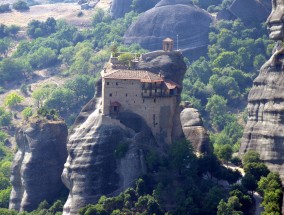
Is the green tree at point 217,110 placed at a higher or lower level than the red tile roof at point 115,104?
lower

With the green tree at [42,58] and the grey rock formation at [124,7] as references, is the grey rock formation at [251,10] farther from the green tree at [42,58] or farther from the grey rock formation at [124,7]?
the green tree at [42,58]

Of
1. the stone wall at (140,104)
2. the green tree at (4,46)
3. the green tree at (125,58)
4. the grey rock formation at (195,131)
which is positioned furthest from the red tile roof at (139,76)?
the green tree at (4,46)

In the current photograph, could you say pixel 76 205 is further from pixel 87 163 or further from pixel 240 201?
pixel 240 201

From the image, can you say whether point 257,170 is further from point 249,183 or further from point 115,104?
point 115,104

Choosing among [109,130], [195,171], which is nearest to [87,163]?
[109,130]

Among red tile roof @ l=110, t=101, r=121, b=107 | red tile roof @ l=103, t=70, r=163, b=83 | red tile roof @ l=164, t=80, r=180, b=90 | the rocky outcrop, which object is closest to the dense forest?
the rocky outcrop

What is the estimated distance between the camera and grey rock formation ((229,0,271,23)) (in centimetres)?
16062

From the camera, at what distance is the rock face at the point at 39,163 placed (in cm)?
9906

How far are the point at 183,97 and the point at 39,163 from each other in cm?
4357

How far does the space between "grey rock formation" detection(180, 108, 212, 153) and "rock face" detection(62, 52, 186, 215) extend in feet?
17.1

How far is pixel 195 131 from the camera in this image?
98812 mm

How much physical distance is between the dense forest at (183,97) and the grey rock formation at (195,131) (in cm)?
198

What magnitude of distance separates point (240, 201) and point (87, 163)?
1645cm

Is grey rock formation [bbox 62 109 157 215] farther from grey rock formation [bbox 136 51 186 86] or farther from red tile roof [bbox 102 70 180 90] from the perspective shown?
grey rock formation [bbox 136 51 186 86]
